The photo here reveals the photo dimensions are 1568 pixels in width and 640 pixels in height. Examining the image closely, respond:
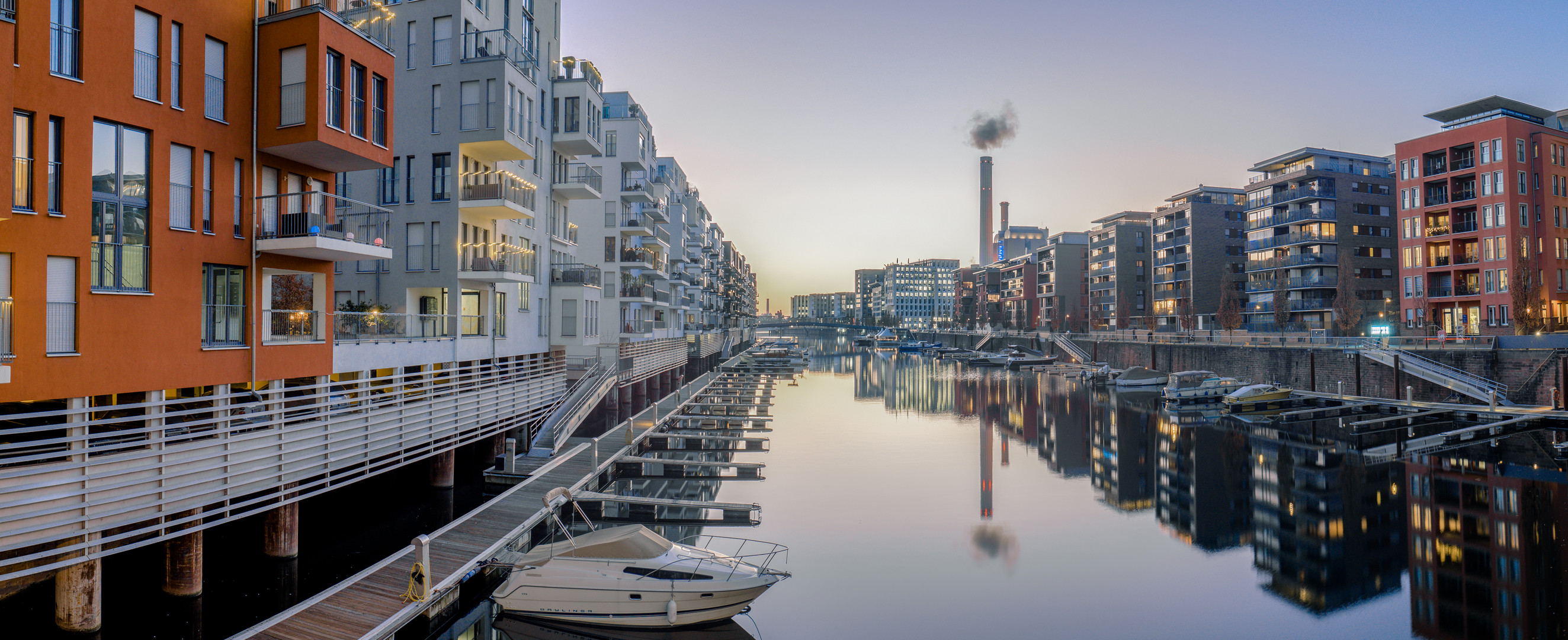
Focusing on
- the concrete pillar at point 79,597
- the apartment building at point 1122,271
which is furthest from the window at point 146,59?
the apartment building at point 1122,271

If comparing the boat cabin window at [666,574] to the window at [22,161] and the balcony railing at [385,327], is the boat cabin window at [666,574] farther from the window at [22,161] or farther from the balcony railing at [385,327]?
the window at [22,161]

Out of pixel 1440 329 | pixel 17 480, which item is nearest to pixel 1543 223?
pixel 1440 329

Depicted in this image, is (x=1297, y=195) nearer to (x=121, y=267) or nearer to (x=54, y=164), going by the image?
(x=121, y=267)

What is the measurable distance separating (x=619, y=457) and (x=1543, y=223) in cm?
7301

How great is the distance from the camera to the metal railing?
1401 cm

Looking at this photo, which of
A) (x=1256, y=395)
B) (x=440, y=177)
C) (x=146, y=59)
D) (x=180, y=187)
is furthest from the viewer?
(x=1256, y=395)

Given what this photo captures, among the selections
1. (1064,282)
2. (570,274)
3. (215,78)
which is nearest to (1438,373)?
(570,274)

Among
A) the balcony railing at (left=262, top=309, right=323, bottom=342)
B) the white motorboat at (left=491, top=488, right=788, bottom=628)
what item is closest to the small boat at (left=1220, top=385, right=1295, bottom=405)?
the white motorboat at (left=491, top=488, right=788, bottom=628)

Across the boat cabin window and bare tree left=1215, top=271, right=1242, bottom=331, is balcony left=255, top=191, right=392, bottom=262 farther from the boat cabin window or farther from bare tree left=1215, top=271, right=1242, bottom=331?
bare tree left=1215, top=271, right=1242, bottom=331

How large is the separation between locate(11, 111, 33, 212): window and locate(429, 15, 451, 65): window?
64.4 feet

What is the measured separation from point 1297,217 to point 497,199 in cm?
8571

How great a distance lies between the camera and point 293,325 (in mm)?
18984

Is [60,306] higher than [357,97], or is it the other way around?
[357,97]

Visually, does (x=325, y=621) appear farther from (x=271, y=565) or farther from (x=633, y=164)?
(x=633, y=164)
